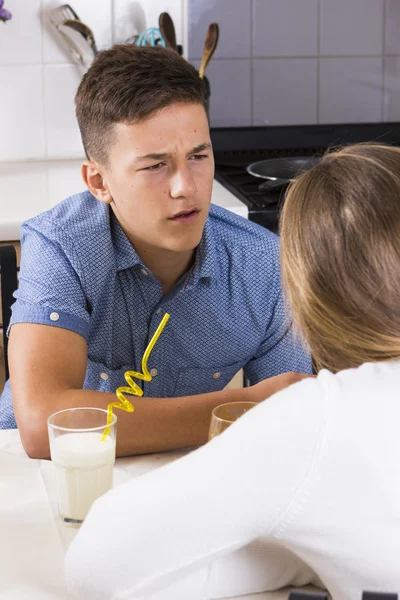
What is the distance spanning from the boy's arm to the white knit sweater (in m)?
0.35

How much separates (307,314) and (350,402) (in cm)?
14

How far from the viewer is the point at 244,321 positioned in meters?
1.59

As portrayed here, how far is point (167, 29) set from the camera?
2641mm

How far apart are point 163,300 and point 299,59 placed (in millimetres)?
1596

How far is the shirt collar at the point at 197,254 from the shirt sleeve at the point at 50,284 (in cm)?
9

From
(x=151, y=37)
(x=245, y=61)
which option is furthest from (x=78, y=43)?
(x=245, y=61)

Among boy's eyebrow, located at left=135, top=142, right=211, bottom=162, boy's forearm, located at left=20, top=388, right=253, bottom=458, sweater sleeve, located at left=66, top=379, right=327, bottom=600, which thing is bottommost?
boy's forearm, located at left=20, top=388, right=253, bottom=458

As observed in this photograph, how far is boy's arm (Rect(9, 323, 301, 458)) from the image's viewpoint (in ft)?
3.89

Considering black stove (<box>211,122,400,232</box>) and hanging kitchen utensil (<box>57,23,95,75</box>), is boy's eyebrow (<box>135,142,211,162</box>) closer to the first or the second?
black stove (<box>211,122,400,232</box>)

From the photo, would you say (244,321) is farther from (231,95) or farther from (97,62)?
(231,95)

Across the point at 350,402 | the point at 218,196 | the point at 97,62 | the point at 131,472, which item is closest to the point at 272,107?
the point at 218,196

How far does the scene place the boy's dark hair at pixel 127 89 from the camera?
1.41m

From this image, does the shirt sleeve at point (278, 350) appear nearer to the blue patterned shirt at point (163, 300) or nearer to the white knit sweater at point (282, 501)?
the blue patterned shirt at point (163, 300)

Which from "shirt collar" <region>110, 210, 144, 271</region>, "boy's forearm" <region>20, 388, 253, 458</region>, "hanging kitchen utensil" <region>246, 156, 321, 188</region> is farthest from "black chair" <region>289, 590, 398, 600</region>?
"hanging kitchen utensil" <region>246, 156, 321, 188</region>
